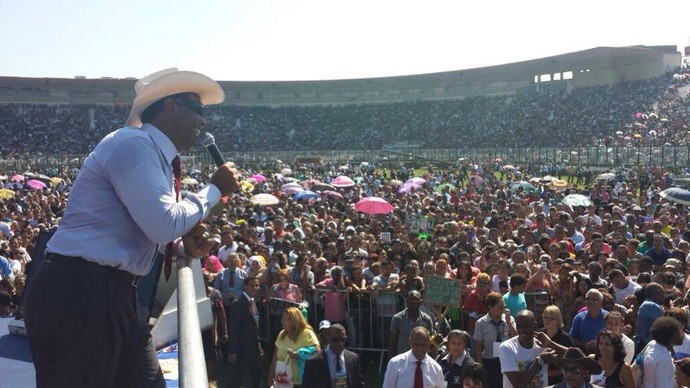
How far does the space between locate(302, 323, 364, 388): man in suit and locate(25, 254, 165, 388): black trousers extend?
471 cm

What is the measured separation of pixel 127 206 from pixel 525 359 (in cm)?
496

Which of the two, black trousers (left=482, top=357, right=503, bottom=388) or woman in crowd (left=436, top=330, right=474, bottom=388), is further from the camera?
black trousers (left=482, top=357, right=503, bottom=388)

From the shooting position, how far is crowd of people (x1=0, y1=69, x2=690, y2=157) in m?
50.6

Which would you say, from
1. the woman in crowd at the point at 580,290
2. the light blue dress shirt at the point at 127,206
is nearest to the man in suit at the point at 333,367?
the woman in crowd at the point at 580,290

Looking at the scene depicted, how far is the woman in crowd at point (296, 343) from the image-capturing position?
272 inches

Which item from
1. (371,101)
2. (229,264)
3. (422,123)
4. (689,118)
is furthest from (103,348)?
(371,101)

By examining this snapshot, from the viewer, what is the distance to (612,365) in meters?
5.56

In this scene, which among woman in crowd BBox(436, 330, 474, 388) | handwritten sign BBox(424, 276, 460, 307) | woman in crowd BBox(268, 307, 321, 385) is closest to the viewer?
woman in crowd BBox(436, 330, 474, 388)

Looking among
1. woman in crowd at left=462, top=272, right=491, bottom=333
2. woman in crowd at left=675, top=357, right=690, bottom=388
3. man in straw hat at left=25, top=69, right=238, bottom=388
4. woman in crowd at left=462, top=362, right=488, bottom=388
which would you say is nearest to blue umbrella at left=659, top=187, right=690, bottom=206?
woman in crowd at left=462, top=272, right=491, bottom=333

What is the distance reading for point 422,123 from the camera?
6912 cm

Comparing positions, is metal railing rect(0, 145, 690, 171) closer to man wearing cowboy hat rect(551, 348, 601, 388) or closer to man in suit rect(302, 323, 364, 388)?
man in suit rect(302, 323, 364, 388)

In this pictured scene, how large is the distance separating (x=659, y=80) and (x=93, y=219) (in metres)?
58.3

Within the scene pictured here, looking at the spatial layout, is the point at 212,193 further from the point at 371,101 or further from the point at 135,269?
the point at 371,101

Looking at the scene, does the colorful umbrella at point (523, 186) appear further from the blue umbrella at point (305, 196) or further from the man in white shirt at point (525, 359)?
the man in white shirt at point (525, 359)
